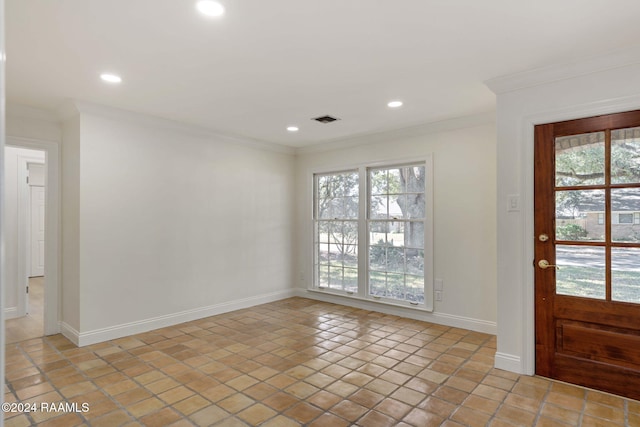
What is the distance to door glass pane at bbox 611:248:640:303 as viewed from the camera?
2553 mm

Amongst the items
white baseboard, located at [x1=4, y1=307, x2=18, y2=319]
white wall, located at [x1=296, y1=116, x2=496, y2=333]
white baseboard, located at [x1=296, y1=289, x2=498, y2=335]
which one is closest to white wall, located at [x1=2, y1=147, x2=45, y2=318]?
white baseboard, located at [x1=4, y1=307, x2=18, y2=319]

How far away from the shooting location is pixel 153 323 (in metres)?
4.19

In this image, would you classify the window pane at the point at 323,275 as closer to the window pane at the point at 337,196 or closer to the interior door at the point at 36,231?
the window pane at the point at 337,196

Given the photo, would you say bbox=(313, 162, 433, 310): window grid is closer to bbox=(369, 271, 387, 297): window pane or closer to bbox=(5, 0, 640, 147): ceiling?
bbox=(369, 271, 387, 297): window pane

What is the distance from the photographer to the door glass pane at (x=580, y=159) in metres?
2.73

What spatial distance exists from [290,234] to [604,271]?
4.24 meters

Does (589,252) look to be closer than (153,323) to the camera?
Yes

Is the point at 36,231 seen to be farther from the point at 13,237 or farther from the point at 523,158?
the point at 523,158

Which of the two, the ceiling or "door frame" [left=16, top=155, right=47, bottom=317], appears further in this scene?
"door frame" [left=16, top=155, right=47, bottom=317]

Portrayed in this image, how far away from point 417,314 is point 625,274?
2.39 metres

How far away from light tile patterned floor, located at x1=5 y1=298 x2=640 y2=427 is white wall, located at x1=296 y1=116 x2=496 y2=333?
0.34m

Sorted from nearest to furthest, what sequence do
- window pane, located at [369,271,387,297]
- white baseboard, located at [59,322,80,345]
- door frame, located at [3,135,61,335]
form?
white baseboard, located at [59,322,80,345] < door frame, located at [3,135,61,335] < window pane, located at [369,271,387,297]

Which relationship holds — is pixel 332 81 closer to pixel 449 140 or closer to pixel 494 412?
pixel 449 140

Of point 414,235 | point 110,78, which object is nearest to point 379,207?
point 414,235
